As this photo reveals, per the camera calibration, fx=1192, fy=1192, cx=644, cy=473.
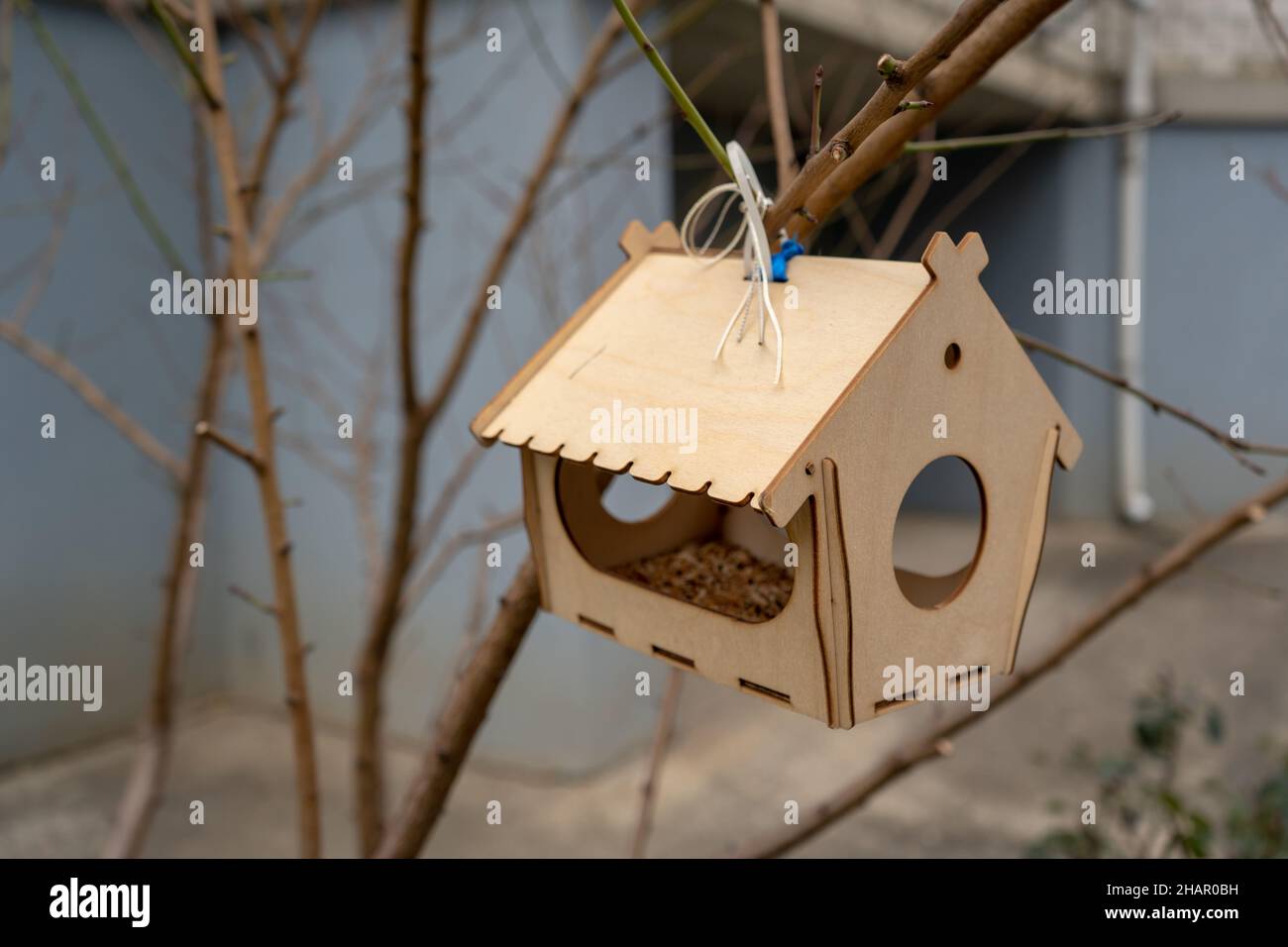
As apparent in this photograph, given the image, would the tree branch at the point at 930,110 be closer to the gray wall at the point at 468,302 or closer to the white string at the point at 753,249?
the white string at the point at 753,249

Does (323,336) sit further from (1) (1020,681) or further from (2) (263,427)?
(1) (1020,681)

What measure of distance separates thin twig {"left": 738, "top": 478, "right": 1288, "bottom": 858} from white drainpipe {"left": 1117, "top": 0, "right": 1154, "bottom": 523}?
191 inches

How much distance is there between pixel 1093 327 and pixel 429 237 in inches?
150

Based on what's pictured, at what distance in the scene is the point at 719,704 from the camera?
4348 mm

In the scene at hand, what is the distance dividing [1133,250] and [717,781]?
12.5ft

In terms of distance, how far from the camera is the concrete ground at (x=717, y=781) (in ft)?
11.3

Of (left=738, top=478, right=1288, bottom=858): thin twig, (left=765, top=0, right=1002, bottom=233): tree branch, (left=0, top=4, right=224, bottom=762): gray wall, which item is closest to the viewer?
(left=765, top=0, right=1002, bottom=233): tree branch

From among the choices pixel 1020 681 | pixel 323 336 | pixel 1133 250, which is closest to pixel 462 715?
pixel 1020 681

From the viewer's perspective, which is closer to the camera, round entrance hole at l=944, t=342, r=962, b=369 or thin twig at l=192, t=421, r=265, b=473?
round entrance hole at l=944, t=342, r=962, b=369

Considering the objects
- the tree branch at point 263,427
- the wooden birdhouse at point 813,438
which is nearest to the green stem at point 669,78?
the wooden birdhouse at point 813,438

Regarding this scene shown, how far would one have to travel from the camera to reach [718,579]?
1228 millimetres

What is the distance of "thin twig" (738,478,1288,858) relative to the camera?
131 centimetres

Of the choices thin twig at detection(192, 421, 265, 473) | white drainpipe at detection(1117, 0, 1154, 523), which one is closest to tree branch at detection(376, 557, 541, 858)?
thin twig at detection(192, 421, 265, 473)

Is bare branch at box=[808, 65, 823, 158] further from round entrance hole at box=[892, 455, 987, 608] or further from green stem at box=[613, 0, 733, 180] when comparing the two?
round entrance hole at box=[892, 455, 987, 608]
